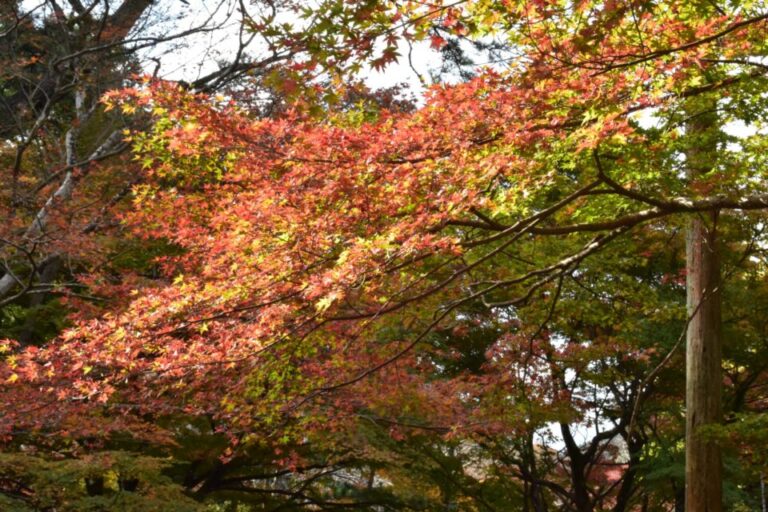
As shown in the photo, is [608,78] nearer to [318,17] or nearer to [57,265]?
[318,17]

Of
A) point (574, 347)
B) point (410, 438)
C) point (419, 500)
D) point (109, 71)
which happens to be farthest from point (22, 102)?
point (574, 347)

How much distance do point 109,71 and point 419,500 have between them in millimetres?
7681

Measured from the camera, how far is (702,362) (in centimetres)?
819

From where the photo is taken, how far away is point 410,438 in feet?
36.5

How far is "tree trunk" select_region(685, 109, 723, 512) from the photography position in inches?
305

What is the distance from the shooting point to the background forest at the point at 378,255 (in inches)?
198

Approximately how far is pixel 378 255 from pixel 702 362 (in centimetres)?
515

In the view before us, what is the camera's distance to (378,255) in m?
4.82

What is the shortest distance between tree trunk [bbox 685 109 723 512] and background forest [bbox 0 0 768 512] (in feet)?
0.12

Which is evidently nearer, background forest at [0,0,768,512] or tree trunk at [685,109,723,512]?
background forest at [0,0,768,512]

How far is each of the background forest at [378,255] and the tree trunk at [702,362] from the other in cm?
4

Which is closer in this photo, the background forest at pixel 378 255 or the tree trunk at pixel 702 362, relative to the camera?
the background forest at pixel 378 255

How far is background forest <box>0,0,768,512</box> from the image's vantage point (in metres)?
5.02

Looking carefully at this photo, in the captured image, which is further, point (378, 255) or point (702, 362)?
point (702, 362)
